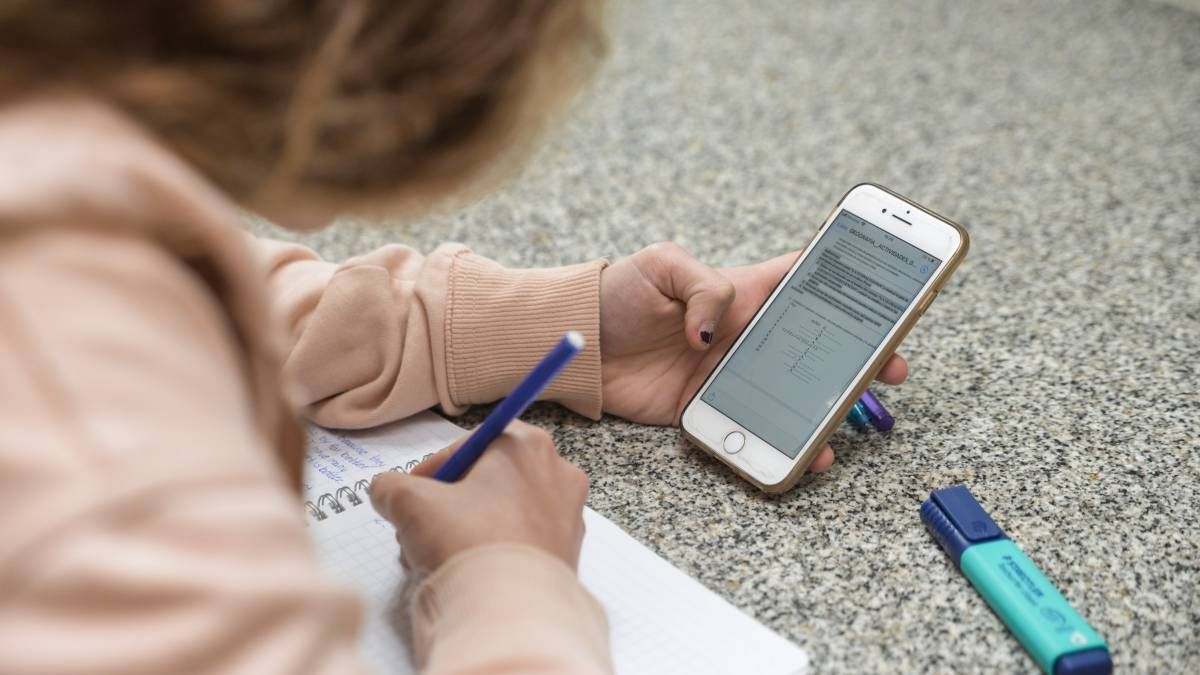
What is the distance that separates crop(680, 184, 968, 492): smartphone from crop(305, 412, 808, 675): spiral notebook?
0.29 feet

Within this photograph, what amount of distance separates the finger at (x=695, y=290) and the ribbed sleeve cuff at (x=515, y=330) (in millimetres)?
43

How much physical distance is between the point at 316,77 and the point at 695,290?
326 mm

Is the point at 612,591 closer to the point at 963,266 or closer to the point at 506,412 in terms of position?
the point at 506,412

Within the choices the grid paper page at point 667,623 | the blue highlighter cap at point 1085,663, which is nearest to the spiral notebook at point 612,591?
the grid paper page at point 667,623

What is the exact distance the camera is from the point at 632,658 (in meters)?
0.47

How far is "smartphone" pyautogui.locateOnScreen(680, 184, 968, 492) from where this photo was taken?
578 millimetres

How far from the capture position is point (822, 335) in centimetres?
60

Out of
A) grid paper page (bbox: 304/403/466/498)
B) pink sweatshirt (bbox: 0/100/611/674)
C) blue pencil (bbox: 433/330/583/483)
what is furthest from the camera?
grid paper page (bbox: 304/403/466/498)

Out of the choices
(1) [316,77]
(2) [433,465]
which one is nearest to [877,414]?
(2) [433,465]

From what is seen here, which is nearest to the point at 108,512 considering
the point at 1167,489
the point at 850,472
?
the point at 850,472

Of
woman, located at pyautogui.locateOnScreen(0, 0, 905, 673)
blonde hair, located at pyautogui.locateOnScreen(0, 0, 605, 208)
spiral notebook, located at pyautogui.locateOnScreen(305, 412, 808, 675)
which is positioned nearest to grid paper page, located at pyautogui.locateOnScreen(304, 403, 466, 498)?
spiral notebook, located at pyautogui.locateOnScreen(305, 412, 808, 675)

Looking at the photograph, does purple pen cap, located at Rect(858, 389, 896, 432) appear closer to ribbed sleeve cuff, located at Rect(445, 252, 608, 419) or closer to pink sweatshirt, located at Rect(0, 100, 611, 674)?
ribbed sleeve cuff, located at Rect(445, 252, 608, 419)

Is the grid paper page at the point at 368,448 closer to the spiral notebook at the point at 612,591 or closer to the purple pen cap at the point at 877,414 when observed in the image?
the spiral notebook at the point at 612,591

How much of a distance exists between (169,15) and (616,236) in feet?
1.66
